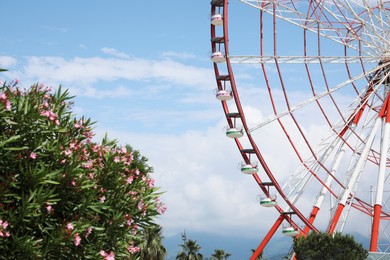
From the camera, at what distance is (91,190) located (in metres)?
17.4

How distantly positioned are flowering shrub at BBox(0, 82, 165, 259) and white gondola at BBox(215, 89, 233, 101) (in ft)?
73.6

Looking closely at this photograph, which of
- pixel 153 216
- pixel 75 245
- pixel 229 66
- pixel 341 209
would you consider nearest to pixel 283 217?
pixel 341 209

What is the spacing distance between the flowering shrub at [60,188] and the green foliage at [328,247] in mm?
27685

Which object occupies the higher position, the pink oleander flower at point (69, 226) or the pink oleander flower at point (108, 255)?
the pink oleander flower at point (69, 226)

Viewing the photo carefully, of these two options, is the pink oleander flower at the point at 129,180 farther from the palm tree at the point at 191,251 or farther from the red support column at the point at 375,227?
the palm tree at the point at 191,251

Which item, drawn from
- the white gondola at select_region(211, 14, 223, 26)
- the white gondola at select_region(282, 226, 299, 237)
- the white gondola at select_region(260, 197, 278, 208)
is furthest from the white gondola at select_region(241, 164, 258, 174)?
the white gondola at select_region(211, 14, 223, 26)

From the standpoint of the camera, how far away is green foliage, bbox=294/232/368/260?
45031mm

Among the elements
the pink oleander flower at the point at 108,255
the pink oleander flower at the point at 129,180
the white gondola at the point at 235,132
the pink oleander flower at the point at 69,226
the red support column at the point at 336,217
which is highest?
the white gondola at the point at 235,132

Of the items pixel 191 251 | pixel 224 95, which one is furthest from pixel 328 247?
pixel 191 251

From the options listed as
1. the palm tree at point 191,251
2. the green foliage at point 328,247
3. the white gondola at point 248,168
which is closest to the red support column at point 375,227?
Result: the green foliage at point 328,247

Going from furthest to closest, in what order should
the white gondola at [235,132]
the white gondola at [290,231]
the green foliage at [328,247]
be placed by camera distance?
the green foliage at [328,247] → the white gondola at [290,231] → the white gondola at [235,132]

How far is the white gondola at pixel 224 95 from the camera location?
136ft

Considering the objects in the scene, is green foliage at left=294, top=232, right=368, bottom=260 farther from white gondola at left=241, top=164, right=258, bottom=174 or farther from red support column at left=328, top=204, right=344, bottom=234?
white gondola at left=241, top=164, right=258, bottom=174

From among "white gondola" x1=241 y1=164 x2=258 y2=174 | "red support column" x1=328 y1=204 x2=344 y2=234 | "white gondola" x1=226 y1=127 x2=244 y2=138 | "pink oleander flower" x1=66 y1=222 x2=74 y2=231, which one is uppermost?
"white gondola" x1=226 y1=127 x2=244 y2=138
